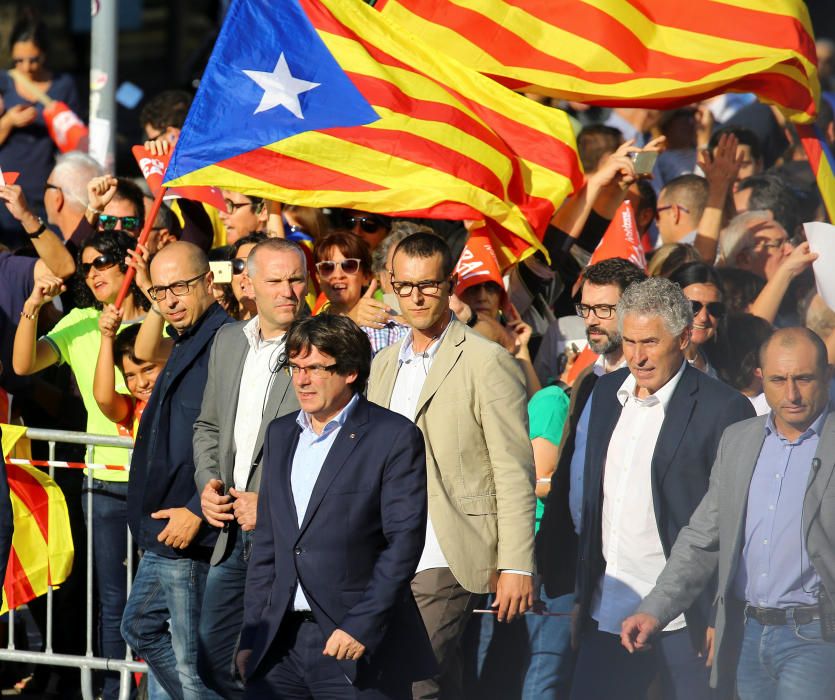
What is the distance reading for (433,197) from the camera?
7.83 meters

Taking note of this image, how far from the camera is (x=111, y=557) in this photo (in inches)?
317

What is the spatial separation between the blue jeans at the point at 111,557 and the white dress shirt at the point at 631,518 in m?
2.56

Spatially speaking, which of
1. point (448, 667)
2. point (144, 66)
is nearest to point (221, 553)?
point (448, 667)

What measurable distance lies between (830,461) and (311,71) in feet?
10.9

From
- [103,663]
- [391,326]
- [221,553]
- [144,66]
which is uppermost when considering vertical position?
[144,66]

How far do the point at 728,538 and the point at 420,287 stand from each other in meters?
1.65

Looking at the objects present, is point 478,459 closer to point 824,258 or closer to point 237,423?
point 237,423

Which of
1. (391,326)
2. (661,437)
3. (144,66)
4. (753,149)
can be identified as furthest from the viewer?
(144,66)

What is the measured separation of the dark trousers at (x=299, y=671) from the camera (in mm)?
5832

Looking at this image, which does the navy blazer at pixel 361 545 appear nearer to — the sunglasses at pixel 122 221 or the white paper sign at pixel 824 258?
the white paper sign at pixel 824 258

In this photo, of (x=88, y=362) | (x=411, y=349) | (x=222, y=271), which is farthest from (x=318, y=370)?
(x=88, y=362)

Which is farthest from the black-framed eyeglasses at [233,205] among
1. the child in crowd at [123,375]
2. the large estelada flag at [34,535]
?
the large estelada flag at [34,535]

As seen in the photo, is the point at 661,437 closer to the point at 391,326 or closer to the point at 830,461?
the point at 830,461

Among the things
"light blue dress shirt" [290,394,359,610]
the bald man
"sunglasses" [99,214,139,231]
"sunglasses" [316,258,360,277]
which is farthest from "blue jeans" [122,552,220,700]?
"sunglasses" [99,214,139,231]
